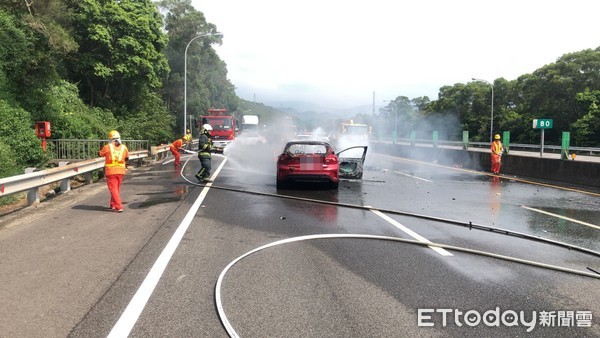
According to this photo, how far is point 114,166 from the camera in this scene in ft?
31.3

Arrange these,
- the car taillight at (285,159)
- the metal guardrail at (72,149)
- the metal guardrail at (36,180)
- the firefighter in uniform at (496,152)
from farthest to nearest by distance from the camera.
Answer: the metal guardrail at (72,149) → the firefighter in uniform at (496,152) → the car taillight at (285,159) → the metal guardrail at (36,180)

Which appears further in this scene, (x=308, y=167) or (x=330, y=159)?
(x=330, y=159)

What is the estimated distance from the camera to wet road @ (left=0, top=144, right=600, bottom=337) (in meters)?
3.98

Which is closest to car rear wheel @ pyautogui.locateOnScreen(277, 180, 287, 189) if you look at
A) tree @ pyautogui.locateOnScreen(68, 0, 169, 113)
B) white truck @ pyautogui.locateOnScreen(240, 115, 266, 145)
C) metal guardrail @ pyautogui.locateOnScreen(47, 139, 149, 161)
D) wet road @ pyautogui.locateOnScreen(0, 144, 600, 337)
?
wet road @ pyautogui.locateOnScreen(0, 144, 600, 337)

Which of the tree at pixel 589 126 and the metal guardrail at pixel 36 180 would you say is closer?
the metal guardrail at pixel 36 180

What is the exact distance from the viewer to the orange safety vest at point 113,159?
31.1 feet

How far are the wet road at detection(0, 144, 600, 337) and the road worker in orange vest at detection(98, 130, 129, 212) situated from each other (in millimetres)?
415

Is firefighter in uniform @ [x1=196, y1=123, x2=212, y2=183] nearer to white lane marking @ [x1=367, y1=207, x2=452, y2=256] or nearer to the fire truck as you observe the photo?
white lane marking @ [x1=367, y1=207, x2=452, y2=256]

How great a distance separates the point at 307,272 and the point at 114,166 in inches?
225

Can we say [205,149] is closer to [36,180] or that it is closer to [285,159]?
[285,159]

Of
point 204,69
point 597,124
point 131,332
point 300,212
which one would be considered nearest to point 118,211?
point 300,212

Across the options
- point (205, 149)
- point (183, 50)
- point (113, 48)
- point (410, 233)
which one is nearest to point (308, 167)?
point (205, 149)

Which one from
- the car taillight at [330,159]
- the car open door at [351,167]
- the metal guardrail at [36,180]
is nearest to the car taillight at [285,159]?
the car taillight at [330,159]

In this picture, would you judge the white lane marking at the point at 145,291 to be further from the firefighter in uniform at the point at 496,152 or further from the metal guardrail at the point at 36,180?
the firefighter in uniform at the point at 496,152
